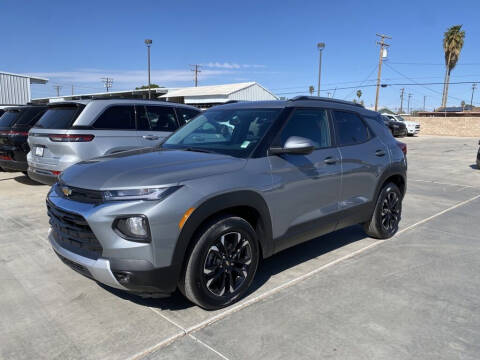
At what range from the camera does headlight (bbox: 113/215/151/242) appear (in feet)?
8.51

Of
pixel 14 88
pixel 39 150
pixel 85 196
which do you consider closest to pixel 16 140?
pixel 39 150

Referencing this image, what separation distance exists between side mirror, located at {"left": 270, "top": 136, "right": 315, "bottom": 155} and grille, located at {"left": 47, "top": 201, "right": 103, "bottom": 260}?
1.63 m

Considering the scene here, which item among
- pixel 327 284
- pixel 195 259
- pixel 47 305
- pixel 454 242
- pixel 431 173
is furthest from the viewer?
pixel 431 173

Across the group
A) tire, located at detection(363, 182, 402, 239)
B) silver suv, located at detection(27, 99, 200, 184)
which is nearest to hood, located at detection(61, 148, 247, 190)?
silver suv, located at detection(27, 99, 200, 184)

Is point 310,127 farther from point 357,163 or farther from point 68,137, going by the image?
point 68,137

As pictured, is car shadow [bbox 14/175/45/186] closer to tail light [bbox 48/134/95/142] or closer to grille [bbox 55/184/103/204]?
tail light [bbox 48/134/95/142]

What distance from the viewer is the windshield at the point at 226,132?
11.4 feet

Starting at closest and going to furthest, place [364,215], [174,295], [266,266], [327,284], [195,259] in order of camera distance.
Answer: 1. [195,259]
2. [174,295]
3. [327,284]
4. [266,266]
5. [364,215]

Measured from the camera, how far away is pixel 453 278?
385cm

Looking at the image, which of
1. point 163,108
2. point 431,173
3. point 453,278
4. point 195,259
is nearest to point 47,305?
point 195,259

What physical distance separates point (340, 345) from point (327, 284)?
3.23ft

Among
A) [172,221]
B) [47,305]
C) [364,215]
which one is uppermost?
[172,221]

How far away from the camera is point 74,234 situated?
2.85 metres

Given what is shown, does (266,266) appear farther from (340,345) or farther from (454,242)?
(454,242)
